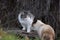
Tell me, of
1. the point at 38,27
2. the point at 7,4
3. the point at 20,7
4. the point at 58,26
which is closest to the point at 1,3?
the point at 7,4

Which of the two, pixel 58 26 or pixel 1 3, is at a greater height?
pixel 1 3

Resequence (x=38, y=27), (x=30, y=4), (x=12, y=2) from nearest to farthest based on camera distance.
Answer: (x=38, y=27) < (x=30, y=4) < (x=12, y=2)

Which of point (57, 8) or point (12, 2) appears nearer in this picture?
point (57, 8)

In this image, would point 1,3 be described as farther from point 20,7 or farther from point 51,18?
point 51,18

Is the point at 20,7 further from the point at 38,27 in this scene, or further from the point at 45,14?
the point at 38,27

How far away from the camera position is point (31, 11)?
12398 millimetres

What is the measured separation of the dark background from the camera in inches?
456

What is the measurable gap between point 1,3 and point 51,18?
9.78ft

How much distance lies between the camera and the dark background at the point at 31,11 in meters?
11.6

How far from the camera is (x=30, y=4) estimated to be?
41.0 feet

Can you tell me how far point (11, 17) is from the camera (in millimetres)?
12945

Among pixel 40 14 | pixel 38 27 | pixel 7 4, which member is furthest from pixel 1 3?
pixel 38 27

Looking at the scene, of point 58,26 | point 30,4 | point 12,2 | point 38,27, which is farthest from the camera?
point 12,2

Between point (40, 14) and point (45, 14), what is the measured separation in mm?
360
